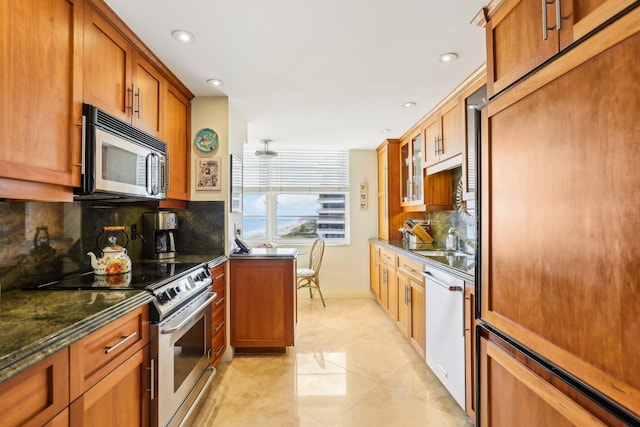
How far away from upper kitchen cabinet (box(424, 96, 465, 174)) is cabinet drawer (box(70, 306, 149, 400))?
8.41 feet

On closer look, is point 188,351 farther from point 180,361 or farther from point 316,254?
point 316,254

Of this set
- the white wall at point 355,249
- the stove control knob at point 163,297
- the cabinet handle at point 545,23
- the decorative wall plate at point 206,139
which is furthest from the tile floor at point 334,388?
the cabinet handle at point 545,23

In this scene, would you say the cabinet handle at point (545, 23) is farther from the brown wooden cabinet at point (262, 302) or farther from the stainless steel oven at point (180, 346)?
the brown wooden cabinet at point (262, 302)

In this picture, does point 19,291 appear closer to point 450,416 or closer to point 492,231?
point 492,231

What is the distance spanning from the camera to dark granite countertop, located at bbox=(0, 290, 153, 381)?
86 cm

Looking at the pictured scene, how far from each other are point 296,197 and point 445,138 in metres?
2.63

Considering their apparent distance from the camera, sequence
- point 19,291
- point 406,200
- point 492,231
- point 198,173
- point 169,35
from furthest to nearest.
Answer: point 406,200 < point 198,173 < point 169,35 < point 19,291 < point 492,231

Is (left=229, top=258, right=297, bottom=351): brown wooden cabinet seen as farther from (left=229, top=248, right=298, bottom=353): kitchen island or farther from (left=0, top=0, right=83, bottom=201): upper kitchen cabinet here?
(left=0, top=0, right=83, bottom=201): upper kitchen cabinet

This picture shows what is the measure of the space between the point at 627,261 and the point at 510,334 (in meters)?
0.57

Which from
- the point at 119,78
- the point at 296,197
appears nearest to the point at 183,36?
the point at 119,78

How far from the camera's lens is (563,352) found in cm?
99

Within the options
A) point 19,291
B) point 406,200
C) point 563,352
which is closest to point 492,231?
point 563,352

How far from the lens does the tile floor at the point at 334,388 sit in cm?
203

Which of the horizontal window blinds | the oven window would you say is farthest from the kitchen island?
the horizontal window blinds
